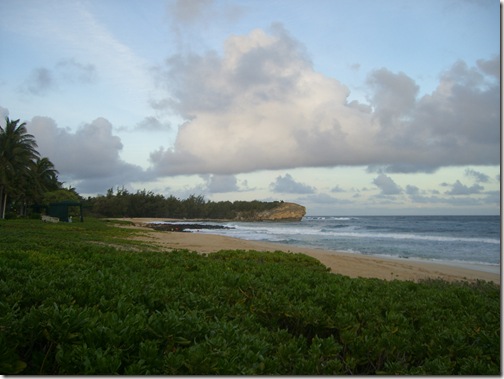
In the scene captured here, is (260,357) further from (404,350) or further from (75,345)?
(404,350)

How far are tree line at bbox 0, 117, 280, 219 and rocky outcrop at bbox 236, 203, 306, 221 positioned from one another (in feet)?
3.43

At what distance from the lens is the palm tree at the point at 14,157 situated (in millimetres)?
31750

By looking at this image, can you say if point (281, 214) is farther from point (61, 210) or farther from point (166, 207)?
point (61, 210)

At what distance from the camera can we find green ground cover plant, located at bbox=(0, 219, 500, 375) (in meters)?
2.44

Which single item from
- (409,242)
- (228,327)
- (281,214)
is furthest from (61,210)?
(281,214)

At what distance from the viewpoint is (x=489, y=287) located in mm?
7117

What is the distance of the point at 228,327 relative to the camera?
9.41 ft

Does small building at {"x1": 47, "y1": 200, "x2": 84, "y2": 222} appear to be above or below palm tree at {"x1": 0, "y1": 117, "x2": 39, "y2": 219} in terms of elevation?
below

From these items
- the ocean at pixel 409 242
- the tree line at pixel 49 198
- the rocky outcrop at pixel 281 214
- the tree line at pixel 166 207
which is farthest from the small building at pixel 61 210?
the rocky outcrop at pixel 281 214

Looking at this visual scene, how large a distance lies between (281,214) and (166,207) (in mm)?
31964

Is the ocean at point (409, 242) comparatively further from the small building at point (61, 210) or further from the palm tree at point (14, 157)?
the palm tree at point (14, 157)

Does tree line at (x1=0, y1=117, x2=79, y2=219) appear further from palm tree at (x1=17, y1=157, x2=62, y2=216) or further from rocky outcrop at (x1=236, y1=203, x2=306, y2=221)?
rocky outcrop at (x1=236, y1=203, x2=306, y2=221)

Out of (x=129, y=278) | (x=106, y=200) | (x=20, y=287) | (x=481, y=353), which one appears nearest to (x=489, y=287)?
(x=481, y=353)

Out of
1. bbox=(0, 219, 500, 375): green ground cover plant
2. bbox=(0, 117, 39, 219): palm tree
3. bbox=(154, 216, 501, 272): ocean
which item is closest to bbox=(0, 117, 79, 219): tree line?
bbox=(0, 117, 39, 219): palm tree
